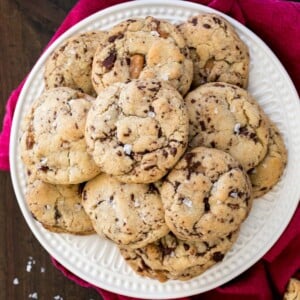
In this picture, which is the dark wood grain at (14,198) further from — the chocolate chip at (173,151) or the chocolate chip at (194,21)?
the chocolate chip at (173,151)

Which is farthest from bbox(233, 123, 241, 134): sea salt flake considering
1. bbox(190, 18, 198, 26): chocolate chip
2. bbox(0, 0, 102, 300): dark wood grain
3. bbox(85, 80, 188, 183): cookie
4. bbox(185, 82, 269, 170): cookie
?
bbox(0, 0, 102, 300): dark wood grain

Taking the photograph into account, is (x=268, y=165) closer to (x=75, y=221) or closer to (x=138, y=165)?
(x=138, y=165)

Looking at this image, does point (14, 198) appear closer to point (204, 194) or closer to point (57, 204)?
point (57, 204)

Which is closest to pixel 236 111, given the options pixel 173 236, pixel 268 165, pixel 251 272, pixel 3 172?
pixel 268 165

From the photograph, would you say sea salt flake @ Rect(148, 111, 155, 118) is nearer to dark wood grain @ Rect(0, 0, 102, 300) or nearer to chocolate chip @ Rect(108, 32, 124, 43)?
chocolate chip @ Rect(108, 32, 124, 43)

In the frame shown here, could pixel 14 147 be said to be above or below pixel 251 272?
above

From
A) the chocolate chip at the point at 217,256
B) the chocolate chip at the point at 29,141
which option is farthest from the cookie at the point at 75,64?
the chocolate chip at the point at 217,256
